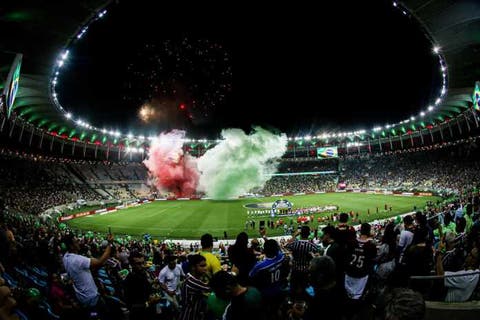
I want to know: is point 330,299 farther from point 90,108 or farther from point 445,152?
point 445,152

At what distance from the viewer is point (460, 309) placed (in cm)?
477

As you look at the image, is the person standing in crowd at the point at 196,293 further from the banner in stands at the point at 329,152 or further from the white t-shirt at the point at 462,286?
the banner in stands at the point at 329,152

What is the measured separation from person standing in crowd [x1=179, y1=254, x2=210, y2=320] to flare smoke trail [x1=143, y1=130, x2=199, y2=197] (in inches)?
2625

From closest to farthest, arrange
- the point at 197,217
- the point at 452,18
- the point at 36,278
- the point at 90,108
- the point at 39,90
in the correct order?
the point at 36,278, the point at 452,18, the point at 39,90, the point at 197,217, the point at 90,108

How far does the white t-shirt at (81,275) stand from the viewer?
4.90 metres

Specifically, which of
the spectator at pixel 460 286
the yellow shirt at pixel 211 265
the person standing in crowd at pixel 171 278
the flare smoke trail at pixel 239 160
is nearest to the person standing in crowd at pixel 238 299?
the yellow shirt at pixel 211 265

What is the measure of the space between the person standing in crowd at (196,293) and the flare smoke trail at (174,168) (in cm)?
6668

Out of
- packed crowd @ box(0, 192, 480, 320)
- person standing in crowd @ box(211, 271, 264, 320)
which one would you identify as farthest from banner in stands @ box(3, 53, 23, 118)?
person standing in crowd @ box(211, 271, 264, 320)

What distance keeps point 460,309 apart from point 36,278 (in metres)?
8.91

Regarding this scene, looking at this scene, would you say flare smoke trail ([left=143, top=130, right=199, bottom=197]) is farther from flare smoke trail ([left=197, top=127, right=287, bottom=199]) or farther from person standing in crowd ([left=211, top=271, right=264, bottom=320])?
person standing in crowd ([left=211, top=271, right=264, bottom=320])

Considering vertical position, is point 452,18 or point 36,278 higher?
point 452,18

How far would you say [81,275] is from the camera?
16.2ft

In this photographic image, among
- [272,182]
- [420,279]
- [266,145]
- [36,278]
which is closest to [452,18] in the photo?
[420,279]

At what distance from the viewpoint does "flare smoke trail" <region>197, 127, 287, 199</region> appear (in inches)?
2243
